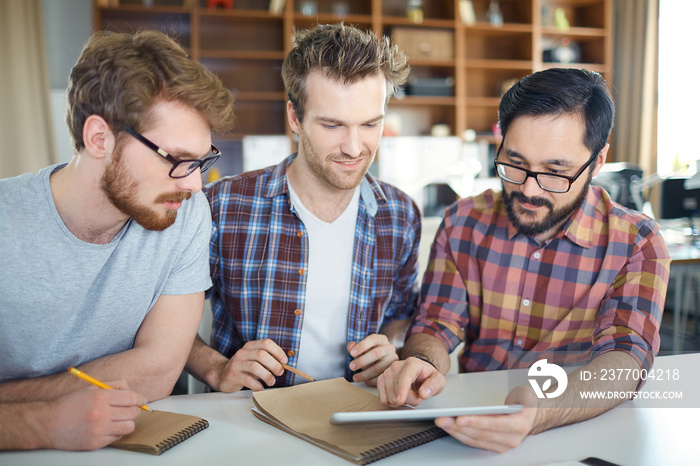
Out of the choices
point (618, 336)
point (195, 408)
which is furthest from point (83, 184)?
point (618, 336)

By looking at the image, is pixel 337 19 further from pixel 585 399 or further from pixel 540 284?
pixel 585 399

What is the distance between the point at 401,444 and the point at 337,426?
0.41 ft

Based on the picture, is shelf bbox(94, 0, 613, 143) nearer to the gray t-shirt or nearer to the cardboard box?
the cardboard box

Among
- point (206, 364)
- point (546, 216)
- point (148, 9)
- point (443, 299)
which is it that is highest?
point (148, 9)

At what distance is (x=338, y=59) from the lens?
1.56 meters

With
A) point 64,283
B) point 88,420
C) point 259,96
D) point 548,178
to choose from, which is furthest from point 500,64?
point 88,420

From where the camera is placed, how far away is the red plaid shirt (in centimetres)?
139

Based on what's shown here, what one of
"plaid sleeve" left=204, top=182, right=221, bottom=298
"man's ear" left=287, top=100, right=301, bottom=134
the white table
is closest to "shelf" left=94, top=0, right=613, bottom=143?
"man's ear" left=287, top=100, right=301, bottom=134

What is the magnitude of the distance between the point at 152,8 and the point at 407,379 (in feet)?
15.0

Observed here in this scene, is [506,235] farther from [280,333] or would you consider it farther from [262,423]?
[262,423]

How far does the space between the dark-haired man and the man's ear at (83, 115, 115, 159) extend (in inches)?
33.1

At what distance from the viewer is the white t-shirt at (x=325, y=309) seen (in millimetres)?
1617

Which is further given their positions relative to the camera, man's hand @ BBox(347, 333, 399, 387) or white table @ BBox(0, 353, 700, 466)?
man's hand @ BBox(347, 333, 399, 387)

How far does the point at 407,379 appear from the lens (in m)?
1.10
